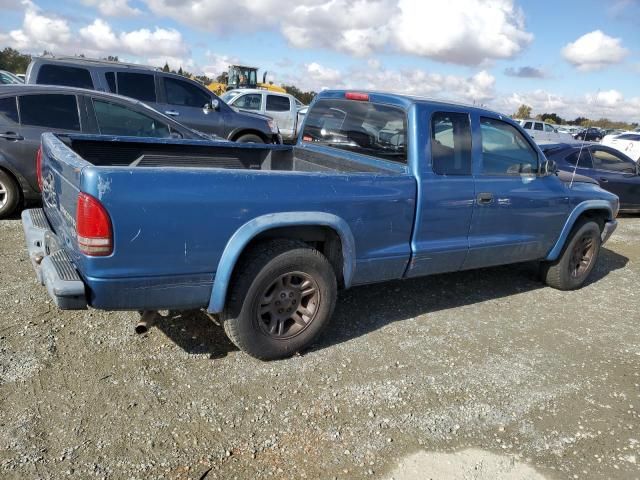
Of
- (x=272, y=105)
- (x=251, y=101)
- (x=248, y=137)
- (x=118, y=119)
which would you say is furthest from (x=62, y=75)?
(x=272, y=105)

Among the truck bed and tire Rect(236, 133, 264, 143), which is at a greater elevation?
the truck bed

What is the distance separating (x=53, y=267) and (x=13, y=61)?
47.9 metres

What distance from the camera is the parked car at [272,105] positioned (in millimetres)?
15484

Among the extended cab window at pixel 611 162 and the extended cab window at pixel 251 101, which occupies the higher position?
the extended cab window at pixel 251 101

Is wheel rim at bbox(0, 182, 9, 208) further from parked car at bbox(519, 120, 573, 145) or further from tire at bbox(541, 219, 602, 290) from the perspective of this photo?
parked car at bbox(519, 120, 573, 145)

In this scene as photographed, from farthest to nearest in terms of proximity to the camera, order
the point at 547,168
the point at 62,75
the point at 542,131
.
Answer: the point at 542,131 → the point at 62,75 → the point at 547,168

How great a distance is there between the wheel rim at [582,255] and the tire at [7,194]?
6167 mm

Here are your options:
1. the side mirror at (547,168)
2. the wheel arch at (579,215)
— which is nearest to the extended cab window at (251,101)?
the wheel arch at (579,215)

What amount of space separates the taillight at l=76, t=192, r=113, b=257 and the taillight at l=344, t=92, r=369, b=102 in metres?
2.51

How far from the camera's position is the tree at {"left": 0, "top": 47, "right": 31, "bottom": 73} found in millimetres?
40500

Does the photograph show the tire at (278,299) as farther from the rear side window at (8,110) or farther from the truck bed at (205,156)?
the rear side window at (8,110)

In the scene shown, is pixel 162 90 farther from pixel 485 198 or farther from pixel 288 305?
pixel 288 305

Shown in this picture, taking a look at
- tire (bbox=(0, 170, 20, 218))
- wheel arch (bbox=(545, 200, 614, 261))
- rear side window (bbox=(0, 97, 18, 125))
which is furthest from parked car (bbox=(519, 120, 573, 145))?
tire (bbox=(0, 170, 20, 218))

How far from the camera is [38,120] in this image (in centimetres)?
587
